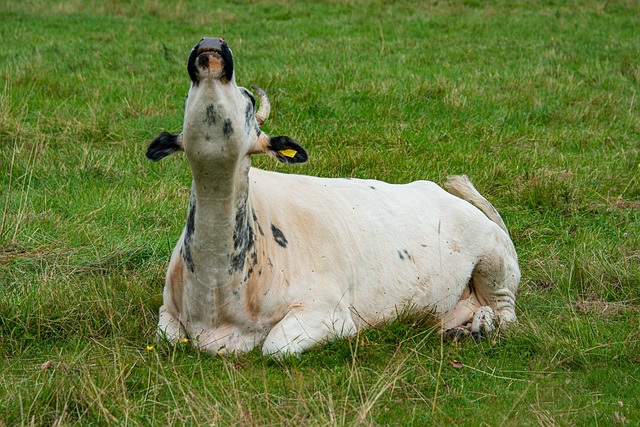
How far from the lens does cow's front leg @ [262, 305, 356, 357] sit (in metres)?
4.83

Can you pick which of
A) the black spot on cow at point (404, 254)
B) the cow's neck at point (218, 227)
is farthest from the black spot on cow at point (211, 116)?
the black spot on cow at point (404, 254)

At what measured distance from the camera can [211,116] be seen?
4.22m

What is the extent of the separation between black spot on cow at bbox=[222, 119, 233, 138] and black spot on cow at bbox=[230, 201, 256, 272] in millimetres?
622

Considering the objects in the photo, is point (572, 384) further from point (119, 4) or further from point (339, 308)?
point (119, 4)

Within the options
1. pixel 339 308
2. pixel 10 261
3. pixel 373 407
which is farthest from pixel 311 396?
→ pixel 10 261

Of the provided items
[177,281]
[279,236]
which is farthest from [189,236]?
[279,236]

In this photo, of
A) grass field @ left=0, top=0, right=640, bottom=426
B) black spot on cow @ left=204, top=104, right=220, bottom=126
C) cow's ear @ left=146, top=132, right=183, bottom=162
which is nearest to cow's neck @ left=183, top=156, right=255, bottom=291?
cow's ear @ left=146, top=132, right=183, bottom=162

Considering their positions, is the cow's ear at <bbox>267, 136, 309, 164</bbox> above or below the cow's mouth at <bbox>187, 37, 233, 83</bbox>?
below

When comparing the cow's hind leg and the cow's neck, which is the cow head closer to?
the cow's neck

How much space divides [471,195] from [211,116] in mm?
3261

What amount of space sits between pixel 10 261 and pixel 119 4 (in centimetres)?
1423

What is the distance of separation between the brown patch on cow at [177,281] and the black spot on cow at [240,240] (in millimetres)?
357

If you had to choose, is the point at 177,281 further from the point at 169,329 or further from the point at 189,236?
the point at 189,236

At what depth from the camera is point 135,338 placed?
17.2ft
